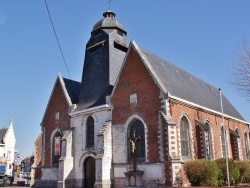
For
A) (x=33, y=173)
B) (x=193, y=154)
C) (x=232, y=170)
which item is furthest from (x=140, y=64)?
(x=33, y=173)

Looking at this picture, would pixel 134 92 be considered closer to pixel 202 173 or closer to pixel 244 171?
pixel 202 173

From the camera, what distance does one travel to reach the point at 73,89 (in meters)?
27.4

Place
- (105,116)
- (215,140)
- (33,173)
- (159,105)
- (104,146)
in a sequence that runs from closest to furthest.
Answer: (159,105) < (104,146) < (105,116) < (215,140) < (33,173)

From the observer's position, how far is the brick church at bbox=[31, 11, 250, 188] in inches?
744

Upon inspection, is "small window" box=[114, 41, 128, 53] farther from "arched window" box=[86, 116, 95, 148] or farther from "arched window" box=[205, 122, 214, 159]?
"arched window" box=[205, 122, 214, 159]

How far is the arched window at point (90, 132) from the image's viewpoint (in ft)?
74.9

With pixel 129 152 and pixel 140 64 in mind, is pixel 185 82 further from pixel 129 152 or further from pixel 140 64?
pixel 129 152

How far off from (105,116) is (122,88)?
262cm

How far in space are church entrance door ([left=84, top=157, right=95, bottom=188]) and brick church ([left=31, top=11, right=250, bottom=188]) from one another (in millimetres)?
45

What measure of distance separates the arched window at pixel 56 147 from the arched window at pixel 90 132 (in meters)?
3.45

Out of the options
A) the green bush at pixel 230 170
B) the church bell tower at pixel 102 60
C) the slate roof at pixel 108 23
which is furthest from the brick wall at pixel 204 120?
the slate roof at pixel 108 23

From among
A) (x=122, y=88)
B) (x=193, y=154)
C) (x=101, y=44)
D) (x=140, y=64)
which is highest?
(x=101, y=44)

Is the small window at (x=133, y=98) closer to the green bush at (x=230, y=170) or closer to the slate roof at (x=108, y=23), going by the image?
the green bush at (x=230, y=170)

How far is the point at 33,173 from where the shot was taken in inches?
1041
